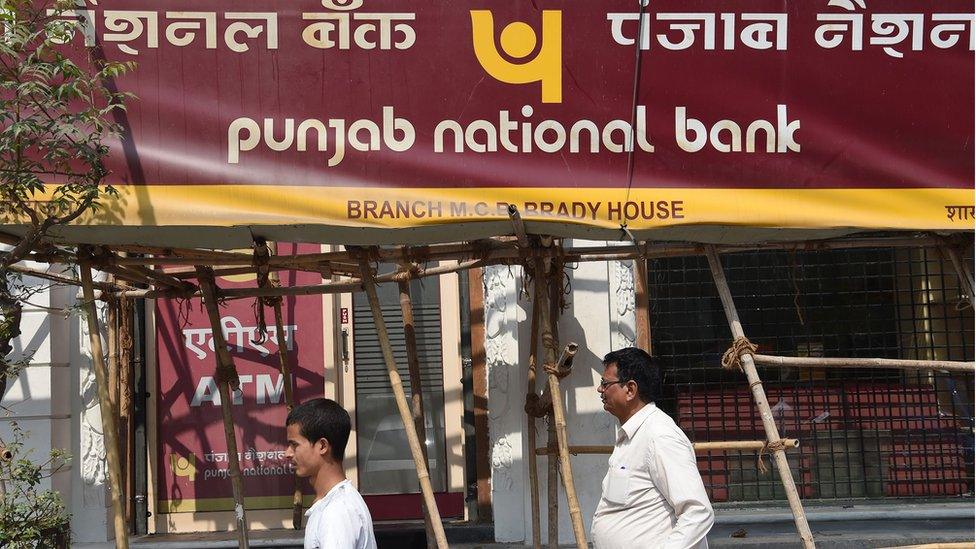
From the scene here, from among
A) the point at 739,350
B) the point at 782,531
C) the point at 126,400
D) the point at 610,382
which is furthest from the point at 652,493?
the point at 126,400

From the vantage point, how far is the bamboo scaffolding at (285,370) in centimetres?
618

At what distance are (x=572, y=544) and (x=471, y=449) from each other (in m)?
0.95

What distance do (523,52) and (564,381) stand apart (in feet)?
10.2

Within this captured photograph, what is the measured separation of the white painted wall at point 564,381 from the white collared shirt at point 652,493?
2943 mm

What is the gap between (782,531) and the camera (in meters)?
7.08

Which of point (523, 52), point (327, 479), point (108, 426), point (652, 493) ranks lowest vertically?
point (652, 493)

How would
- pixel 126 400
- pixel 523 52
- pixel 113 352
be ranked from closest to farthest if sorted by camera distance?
1. pixel 523 52
2. pixel 113 352
3. pixel 126 400

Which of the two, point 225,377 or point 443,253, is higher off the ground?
point 443,253

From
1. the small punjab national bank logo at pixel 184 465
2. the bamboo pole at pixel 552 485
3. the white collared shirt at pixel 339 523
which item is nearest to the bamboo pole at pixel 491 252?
the bamboo pole at pixel 552 485

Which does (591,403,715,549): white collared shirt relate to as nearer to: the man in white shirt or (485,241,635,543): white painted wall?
the man in white shirt

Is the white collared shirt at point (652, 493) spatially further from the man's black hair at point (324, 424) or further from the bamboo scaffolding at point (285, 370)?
the bamboo scaffolding at point (285, 370)

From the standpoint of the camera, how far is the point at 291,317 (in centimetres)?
736

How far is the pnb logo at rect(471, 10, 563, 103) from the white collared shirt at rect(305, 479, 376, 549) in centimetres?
191

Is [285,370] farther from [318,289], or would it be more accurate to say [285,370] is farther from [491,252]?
[491,252]
